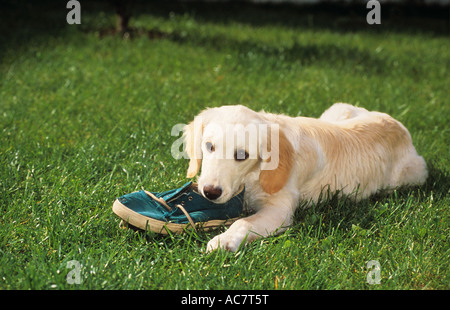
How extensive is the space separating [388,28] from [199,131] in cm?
904

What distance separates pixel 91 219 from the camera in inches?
120

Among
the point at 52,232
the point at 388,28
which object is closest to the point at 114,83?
the point at 52,232

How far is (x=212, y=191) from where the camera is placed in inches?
113

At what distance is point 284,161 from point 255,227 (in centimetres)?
48

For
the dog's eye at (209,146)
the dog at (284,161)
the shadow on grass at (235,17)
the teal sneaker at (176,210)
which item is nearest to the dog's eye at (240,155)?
the dog at (284,161)

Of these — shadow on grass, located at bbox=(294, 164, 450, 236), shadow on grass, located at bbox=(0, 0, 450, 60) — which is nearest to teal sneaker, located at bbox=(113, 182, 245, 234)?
shadow on grass, located at bbox=(294, 164, 450, 236)

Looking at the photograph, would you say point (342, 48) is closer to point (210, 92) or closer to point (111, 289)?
point (210, 92)

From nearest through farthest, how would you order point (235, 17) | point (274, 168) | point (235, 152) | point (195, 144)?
1. point (235, 152)
2. point (274, 168)
3. point (195, 144)
4. point (235, 17)

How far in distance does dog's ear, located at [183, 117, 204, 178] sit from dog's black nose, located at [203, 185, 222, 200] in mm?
471

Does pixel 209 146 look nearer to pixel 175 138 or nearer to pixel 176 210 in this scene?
pixel 176 210

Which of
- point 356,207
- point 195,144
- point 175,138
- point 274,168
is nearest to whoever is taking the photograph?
point 274,168

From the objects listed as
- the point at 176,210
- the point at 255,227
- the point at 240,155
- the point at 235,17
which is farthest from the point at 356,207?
the point at 235,17

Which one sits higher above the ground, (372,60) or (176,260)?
(372,60)
